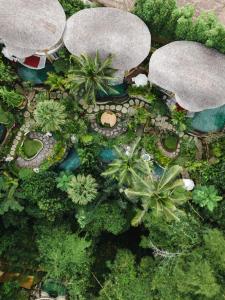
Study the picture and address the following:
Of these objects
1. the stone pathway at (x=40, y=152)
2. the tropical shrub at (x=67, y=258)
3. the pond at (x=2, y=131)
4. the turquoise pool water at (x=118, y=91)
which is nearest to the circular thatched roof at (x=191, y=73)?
the turquoise pool water at (x=118, y=91)

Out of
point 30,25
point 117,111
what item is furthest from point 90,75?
point 117,111

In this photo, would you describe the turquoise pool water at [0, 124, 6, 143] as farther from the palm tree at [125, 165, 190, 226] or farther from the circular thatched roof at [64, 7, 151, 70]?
the palm tree at [125, 165, 190, 226]

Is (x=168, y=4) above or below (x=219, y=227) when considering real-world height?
above

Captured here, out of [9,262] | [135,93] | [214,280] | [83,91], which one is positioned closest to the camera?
[214,280]

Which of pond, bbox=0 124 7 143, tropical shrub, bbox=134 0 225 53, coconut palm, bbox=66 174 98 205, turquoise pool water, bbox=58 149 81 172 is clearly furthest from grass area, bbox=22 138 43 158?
tropical shrub, bbox=134 0 225 53

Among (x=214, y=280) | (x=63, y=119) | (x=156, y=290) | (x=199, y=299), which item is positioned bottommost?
(x=156, y=290)

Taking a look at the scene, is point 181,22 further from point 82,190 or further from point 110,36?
point 82,190

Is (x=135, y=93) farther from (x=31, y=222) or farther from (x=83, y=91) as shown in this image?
(x=31, y=222)

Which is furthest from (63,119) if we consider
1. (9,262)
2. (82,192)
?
(9,262)
